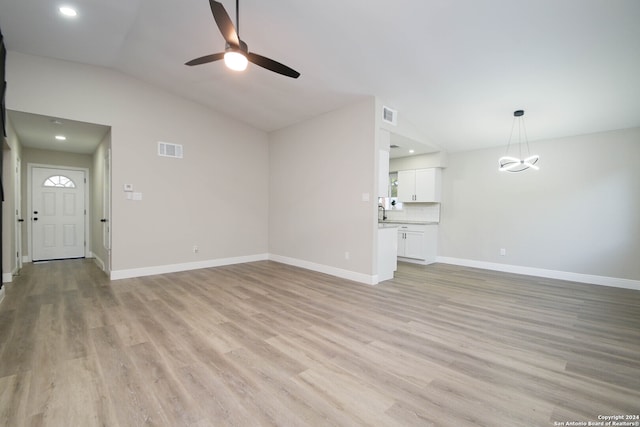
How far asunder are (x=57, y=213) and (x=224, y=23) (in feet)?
23.0

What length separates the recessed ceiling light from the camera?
3.32 meters

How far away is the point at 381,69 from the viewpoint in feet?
12.6

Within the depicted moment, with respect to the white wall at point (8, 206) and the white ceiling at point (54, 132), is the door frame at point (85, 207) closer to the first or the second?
the white ceiling at point (54, 132)

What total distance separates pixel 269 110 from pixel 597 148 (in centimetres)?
592

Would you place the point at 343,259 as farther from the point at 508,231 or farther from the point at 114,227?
the point at 114,227

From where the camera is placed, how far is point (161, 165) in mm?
5277

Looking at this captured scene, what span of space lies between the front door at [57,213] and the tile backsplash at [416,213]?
7.76 m

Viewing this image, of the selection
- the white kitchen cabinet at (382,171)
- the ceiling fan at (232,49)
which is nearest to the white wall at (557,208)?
the white kitchen cabinet at (382,171)

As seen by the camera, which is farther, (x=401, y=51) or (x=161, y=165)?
(x=161, y=165)

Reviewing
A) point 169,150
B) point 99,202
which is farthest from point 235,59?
point 99,202

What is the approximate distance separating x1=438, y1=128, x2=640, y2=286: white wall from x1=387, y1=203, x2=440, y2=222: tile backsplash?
1.22ft

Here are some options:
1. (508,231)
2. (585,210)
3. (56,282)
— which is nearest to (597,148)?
(585,210)

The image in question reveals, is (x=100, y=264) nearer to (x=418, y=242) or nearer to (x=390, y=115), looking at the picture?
(x=390, y=115)

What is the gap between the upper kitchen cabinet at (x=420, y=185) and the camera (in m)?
6.59
